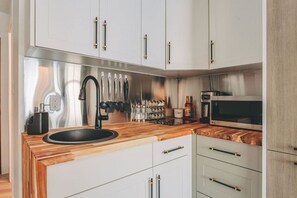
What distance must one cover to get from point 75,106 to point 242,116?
1312mm

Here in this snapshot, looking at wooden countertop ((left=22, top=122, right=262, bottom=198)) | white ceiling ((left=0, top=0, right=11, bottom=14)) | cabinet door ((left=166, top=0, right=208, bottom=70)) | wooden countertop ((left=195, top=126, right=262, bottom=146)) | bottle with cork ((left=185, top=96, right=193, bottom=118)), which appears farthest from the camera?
white ceiling ((left=0, top=0, right=11, bottom=14))

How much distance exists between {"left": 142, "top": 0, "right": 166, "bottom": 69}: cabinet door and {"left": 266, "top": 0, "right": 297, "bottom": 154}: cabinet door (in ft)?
2.66

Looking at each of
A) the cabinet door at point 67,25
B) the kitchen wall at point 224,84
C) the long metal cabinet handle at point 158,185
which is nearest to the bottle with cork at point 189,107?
the kitchen wall at point 224,84

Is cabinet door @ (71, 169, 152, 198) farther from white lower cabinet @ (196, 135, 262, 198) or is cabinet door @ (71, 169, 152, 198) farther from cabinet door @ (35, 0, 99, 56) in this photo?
cabinet door @ (35, 0, 99, 56)

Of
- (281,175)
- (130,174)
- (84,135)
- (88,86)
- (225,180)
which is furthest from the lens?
(88,86)

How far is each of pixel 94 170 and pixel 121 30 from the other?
95 cm

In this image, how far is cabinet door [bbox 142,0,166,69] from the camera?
56.0 inches

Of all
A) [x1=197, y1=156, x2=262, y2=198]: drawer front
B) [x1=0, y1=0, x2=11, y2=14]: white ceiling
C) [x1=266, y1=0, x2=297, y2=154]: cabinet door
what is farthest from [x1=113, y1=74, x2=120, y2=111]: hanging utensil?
[x1=0, y1=0, x2=11, y2=14]: white ceiling

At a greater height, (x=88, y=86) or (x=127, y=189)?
(x=88, y=86)

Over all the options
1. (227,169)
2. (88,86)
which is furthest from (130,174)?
(88,86)

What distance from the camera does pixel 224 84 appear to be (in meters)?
1.75

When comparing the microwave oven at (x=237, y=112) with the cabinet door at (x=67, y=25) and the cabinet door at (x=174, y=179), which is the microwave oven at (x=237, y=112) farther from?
the cabinet door at (x=67, y=25)

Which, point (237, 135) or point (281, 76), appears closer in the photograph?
point (281, 76)

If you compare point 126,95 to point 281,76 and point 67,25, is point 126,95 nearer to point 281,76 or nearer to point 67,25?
point 67,25
